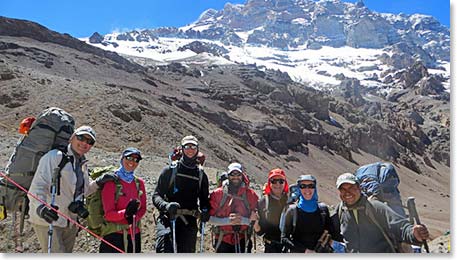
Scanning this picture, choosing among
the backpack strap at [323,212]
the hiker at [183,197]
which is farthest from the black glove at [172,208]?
the backpack strap at [323,212]

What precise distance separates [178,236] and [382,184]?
238 cm

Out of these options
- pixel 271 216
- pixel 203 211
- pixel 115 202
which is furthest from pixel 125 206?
pixel 271 216

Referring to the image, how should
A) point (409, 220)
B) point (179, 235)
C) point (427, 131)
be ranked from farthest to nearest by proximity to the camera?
point (427, 131) < point (179, 235) < point (409, 220)

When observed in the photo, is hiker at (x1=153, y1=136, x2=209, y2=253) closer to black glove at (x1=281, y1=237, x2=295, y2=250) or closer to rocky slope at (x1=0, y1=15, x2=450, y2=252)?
black glove at (x1=281, y1=237, x2=295, y2=250)

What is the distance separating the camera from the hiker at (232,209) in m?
5.61

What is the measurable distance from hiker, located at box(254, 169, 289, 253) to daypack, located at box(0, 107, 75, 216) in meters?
2.30

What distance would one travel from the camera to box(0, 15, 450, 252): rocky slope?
31500mm

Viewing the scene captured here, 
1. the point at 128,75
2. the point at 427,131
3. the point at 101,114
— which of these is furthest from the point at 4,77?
the point at 427,131

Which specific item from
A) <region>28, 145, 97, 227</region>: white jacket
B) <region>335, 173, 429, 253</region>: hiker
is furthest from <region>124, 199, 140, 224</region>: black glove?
<region>335, 173, 429, 253</region>: hiker

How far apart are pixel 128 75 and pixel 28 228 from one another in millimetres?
56394

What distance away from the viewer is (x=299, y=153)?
6234 centimetres

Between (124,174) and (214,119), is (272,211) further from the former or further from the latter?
(214,119)

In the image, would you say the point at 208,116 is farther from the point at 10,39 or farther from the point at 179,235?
the point at 179,235

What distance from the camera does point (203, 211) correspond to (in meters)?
5.57
